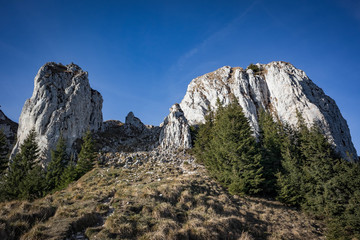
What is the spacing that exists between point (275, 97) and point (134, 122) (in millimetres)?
65820

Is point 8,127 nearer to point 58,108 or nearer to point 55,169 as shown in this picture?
point 58,108

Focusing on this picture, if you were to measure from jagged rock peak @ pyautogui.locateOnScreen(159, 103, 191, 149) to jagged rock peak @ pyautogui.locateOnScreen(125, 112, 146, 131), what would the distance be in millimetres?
26151

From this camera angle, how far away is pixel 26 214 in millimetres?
10914

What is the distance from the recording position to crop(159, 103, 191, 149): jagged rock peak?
4870cm

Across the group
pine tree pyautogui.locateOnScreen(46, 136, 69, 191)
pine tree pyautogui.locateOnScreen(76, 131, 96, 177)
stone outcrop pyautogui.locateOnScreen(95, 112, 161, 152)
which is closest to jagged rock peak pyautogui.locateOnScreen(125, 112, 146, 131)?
stone outcrop pyautogui.locateOnScreen(95, 112, 161, 152)

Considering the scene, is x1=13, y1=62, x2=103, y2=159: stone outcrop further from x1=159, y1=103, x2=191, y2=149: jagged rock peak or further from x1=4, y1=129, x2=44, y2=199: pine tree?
x1=159, y1=103, x2=191, y2=149: jagged rock peak

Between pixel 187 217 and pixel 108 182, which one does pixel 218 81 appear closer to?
pixel 108 182

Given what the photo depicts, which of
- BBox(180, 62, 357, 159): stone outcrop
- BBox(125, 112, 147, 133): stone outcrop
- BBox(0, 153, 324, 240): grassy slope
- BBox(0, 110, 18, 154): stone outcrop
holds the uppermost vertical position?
BBox(180, 62, 357, 159): stone outcrop

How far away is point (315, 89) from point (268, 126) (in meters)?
47.0

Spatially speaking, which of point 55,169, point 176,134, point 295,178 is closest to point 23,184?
point 55,169

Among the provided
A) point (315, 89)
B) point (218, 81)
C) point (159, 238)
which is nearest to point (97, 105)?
point (218, 81)

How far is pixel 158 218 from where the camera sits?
1324 cm

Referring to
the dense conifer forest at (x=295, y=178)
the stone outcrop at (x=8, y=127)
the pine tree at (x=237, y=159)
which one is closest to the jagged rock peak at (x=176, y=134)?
the dense conifer forest at (x=295, y=178)

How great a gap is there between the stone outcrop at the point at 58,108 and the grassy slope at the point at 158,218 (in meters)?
37.6
